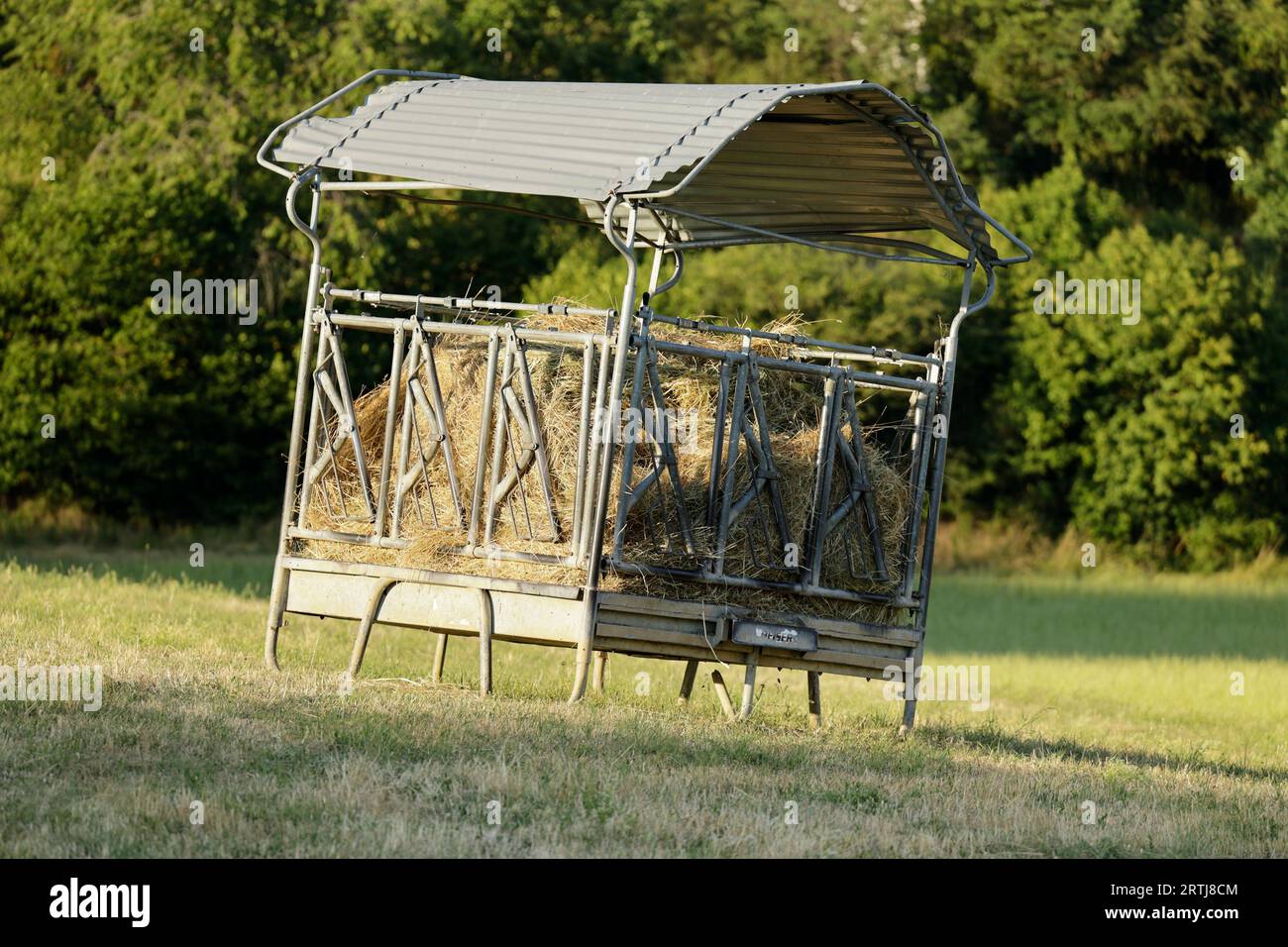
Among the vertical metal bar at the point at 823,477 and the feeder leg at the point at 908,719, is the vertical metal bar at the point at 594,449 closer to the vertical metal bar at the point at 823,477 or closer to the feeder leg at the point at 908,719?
the vertical metal bar at the point at 823,477

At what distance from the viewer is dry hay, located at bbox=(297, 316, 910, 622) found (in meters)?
10.1

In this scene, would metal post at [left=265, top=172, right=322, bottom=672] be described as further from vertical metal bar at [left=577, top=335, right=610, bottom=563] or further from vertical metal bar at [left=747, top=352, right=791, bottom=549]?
vertical metal bar at [left=747, top=352, right=791, bottom=549]

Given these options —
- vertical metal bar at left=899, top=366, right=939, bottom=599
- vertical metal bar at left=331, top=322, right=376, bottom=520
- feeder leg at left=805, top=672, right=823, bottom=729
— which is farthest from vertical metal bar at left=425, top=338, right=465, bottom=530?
vertical metal bar at left=899, top=366, right=939, bottom=599

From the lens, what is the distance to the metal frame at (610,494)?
9758 mm

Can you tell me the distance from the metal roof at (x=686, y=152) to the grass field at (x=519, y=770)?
3.01 metres

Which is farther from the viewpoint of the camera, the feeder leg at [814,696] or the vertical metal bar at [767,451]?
the feeder leg at [814,696]

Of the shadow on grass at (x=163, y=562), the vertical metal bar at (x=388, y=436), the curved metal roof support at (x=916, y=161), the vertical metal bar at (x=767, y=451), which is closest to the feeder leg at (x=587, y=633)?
the vertical metal bar at (x=767, y=451)

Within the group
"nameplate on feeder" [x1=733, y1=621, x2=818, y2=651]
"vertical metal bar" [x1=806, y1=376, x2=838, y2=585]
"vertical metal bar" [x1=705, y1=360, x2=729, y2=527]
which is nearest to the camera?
"vertical metal bar" [x1=705, y1=360, x2=729, y2=527]

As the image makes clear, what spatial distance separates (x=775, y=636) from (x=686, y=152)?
2.78 m

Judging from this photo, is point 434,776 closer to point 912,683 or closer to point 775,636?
point 775,636

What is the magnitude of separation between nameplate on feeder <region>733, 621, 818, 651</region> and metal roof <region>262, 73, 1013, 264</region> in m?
2.35

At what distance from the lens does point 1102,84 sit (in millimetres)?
Result: 37375

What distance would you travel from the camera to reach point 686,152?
9.59 meters

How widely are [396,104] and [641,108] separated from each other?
1.87 m
